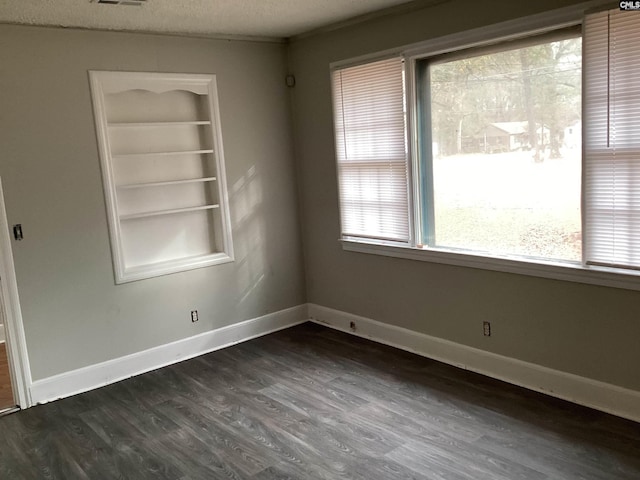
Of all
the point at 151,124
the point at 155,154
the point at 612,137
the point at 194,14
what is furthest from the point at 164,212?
the point at 612,137

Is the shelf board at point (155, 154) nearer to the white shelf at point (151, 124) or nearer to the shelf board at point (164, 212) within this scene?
the white shelf at point (151, 124)

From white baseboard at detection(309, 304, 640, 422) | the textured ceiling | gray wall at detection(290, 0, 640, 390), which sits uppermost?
the textured ceiling

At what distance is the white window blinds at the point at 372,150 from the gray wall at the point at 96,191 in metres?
0.68

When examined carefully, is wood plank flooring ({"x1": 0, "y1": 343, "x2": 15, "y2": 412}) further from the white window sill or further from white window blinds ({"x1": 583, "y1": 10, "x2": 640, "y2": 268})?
white window blinds ({"x1": 583, "y1": 10, "x2": 640, "y2": 268})

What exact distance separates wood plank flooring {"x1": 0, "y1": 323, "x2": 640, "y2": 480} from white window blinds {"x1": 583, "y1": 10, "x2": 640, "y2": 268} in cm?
100

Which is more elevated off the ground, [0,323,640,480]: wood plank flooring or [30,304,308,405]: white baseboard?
[30,304,308,405]: white baseboard

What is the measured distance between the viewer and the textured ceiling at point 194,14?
3.40 metres

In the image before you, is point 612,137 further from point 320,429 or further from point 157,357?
point 157,357

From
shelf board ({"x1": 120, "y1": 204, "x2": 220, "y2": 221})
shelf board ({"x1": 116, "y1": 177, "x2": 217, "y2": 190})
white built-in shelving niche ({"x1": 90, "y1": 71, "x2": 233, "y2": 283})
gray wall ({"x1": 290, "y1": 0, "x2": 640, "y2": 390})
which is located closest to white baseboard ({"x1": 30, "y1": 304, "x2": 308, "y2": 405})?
gray wall ({"x1": 290, "y1": 0, "x2": 640, "y2": 390})

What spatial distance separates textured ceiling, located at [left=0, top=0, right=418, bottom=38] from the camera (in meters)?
3.40

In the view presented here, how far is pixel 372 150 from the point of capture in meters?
4.35

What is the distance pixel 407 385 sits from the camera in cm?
375

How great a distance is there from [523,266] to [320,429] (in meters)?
1.56

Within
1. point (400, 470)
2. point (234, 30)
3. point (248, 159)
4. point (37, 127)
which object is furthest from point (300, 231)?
point (400, 470)
